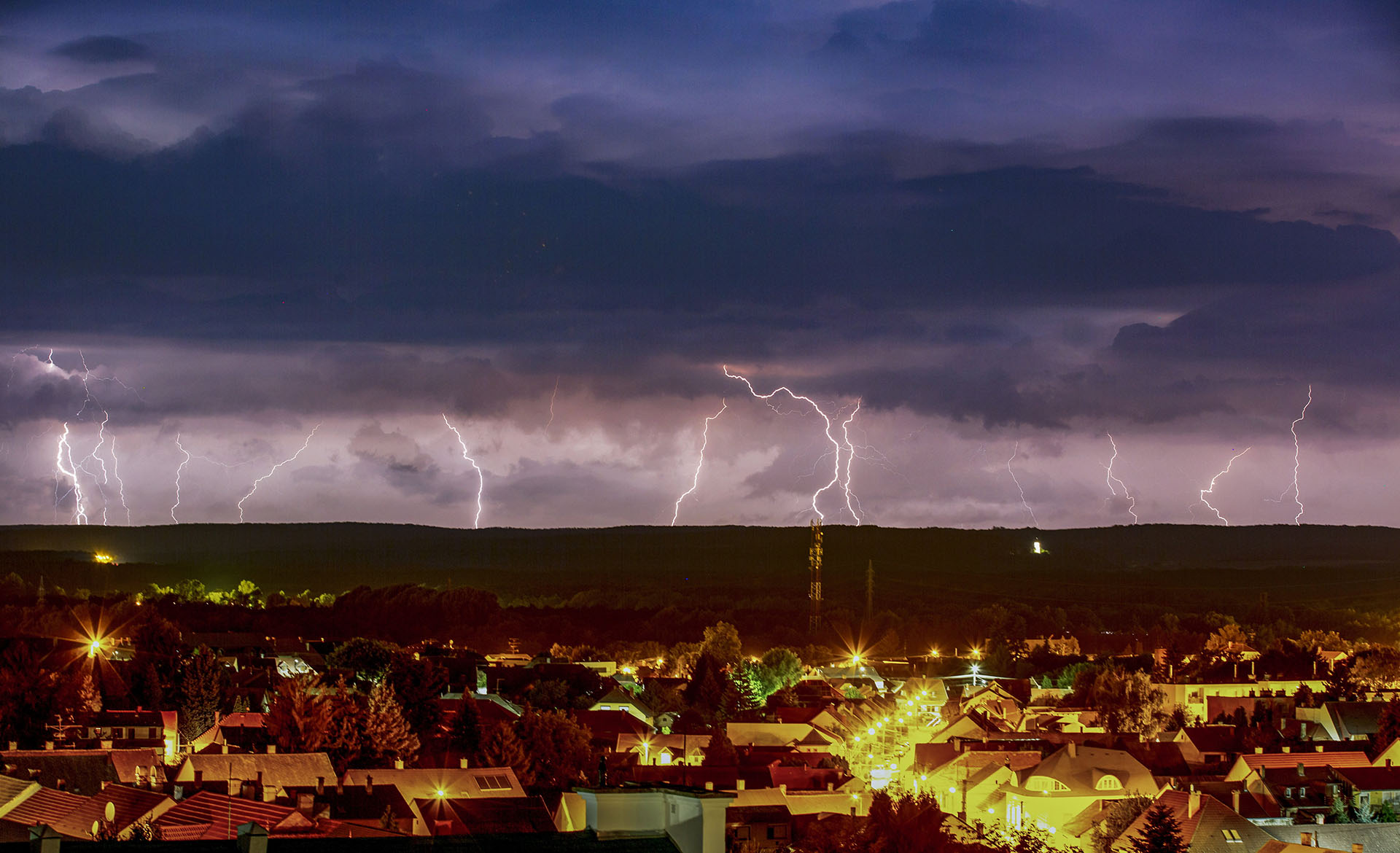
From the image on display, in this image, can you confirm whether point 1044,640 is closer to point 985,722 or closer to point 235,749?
point 985,722

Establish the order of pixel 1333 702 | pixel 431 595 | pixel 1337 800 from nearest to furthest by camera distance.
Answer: pixel 1337 800
pixel 1333 702
pixel 431 595

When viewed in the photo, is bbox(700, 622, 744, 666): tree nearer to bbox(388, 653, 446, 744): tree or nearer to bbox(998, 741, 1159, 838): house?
bbox(388, 653, 446, 744): tree

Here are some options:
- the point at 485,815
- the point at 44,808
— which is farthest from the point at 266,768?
the point at 44,808

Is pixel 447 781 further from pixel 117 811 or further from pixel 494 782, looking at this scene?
pixel 117 811

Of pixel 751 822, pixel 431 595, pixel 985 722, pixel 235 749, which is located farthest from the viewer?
pixel 431 595

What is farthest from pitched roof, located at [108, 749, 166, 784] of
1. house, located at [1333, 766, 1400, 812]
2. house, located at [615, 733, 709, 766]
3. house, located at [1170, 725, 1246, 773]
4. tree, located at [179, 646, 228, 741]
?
house, located at [1170, 725, 1246, 773]

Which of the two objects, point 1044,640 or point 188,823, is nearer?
point 188,823

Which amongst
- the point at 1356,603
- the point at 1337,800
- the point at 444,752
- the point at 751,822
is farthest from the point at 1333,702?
the point at 1356,603

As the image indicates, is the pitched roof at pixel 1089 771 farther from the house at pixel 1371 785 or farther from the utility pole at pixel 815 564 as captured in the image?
the utility pole at pixel 815 564
